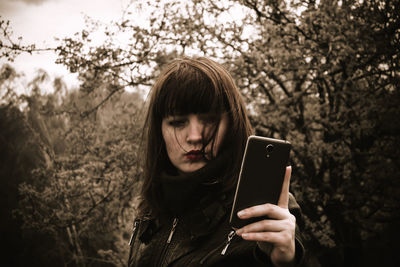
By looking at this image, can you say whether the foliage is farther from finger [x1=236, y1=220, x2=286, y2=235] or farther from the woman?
A: finger [x1=236, y1=220, x2=286, y2=235]

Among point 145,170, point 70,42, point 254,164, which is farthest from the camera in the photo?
point 70,42

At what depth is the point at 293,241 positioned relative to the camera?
105 centimetres

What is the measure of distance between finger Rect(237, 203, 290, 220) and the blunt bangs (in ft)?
2.11

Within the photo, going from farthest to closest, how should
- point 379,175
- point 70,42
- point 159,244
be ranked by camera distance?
point 70,42
point 379,175
point 159,244

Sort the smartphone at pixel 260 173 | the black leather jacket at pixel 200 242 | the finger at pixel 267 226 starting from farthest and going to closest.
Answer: the black leather jacket at pixel 200 242 → the smartphone at pixel 260 173 → the finger at pixel 267 226

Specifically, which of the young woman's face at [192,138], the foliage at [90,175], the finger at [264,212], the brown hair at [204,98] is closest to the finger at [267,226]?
the finger at [264,212]

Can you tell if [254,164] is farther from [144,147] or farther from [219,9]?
[219,9]

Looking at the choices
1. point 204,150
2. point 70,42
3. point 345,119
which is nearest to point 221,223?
point 204,150

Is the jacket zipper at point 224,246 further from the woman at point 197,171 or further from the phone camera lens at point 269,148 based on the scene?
the phone camera lens at point 269,148

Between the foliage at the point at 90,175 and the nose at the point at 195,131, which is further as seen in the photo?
the foliage at the point at 90,175

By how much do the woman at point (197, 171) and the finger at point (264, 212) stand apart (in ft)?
0.34

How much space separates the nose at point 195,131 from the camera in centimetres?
151

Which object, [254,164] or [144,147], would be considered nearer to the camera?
[254,164]

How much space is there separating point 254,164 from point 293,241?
1.00 ft
